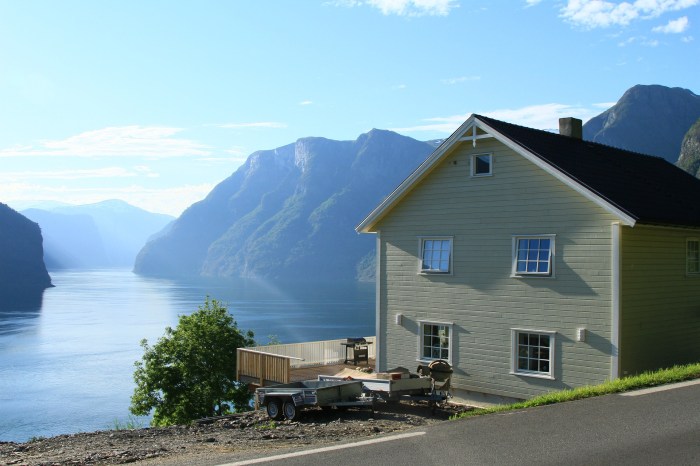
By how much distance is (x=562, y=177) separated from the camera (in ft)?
60.7

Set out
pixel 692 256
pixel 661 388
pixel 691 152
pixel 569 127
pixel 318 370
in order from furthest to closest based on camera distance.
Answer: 1. pixel 691 152
2. pixel 318 370
3. pixel 569 127
4. pixel 692 256
5. pixel 661 388

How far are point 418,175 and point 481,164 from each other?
1.95m

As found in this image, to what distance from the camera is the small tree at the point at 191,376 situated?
32.4 meters

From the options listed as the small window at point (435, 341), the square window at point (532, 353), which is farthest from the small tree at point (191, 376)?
the square window at point (532, 353)

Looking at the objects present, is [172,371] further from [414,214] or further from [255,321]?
[255,321]

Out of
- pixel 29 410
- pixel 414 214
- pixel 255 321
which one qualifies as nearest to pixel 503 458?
pixel 414 214

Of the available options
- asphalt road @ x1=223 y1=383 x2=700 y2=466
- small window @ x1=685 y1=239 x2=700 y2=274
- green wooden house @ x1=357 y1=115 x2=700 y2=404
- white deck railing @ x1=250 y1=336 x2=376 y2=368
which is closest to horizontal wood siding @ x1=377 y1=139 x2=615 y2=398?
green wooden house @ x1=357 y1=115 x2=700 y2=404

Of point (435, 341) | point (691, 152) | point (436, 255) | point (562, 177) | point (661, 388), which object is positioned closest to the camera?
point (661, 388)

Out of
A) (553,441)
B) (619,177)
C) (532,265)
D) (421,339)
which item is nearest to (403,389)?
(421,339)

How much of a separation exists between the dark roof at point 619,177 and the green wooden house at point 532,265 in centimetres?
7

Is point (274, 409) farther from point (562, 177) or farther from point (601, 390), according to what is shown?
point (562, 177)

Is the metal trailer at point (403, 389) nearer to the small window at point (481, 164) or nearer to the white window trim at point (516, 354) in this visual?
the white window trim at point (516, 354)

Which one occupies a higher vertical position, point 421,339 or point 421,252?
point 421,252

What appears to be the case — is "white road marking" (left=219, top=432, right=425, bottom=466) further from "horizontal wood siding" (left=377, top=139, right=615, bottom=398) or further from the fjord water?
the fjord water
